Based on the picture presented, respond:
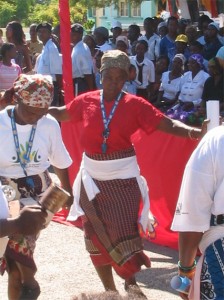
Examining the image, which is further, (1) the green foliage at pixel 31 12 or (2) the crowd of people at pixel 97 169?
(1) the green foliage at pixel 31 12

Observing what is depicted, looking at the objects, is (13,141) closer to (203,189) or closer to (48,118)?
(48,118)

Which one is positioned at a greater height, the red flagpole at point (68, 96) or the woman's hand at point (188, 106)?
the red flagpole at point (68, 96)

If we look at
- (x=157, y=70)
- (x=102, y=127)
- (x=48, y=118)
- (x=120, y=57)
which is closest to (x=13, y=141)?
(x=48, y=118)

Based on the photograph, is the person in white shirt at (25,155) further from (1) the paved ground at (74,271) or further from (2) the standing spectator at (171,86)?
(2) the standing spectator at (171,86)

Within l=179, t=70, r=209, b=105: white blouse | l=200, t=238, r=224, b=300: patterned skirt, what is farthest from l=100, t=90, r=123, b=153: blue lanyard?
l=179, t=70, r=209, b=105: white blouse

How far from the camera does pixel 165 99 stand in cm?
1024

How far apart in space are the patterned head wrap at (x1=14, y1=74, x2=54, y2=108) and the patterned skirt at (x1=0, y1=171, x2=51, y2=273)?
450mm

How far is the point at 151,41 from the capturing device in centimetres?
1343

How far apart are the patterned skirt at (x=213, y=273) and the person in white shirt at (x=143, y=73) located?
25.8 ft

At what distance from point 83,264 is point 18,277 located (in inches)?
67.7

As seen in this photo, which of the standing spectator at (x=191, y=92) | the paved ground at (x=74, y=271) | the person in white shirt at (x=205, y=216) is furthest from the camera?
the standing spectator at (x=191, y=92)

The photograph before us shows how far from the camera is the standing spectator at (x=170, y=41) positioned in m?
12.4

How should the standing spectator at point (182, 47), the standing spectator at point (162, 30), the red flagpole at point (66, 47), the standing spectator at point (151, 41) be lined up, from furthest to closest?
the standing spectator at point (162, 30) → the standing spectator at point (151, 41) → the standing spectator at point (182, 47) → the red flagpole at point (66, 47)

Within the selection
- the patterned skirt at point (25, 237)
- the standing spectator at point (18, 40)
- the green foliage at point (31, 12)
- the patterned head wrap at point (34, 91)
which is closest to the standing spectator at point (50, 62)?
the standing spectator at point (18, 40)
